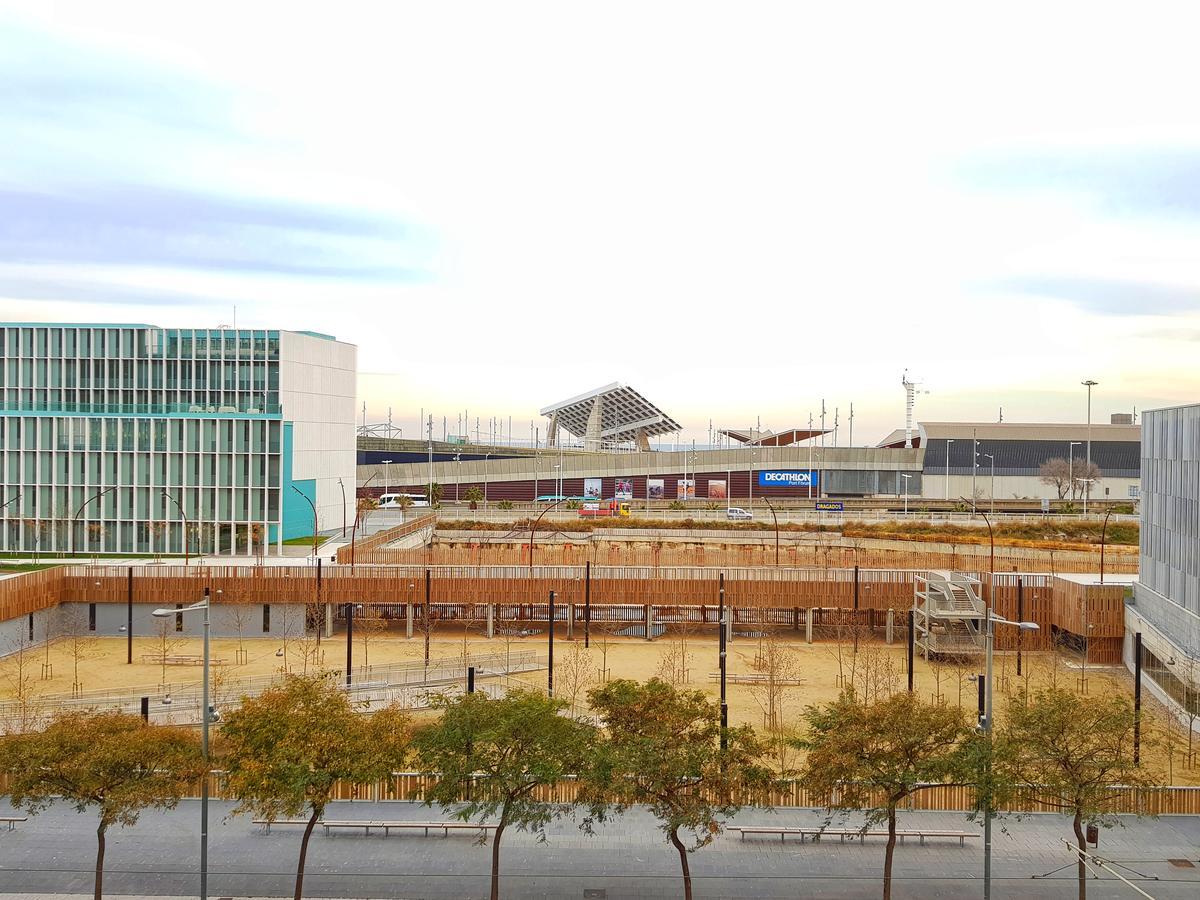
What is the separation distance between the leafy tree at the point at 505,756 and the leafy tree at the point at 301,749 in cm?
Result: 76

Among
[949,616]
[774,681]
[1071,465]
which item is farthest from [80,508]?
[1071,465]

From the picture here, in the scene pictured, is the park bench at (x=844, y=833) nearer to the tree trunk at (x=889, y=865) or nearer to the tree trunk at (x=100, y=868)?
the tree trunk at (x=889, y=865)

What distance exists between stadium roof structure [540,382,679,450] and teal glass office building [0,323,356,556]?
4025 cm

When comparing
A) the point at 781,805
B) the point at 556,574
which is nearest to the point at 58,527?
the point at 556,574

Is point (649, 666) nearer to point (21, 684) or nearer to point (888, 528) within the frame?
point (21, 684)

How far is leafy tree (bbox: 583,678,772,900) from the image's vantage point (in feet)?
50.9

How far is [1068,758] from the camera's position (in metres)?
16.4

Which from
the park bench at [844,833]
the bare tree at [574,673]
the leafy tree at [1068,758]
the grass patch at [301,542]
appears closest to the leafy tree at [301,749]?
the park bench at [844,833]

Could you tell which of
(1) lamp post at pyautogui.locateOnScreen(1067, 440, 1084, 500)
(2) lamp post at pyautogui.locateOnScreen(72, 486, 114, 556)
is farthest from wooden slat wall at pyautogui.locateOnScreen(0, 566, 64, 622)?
(1) lamp post at pyautogui.locateOnScreen(1067, 440, 1084, 500)

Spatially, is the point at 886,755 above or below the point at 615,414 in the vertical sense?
below

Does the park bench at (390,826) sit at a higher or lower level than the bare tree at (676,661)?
lower

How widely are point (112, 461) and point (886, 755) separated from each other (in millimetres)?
45375

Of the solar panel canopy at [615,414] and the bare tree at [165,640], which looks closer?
the bare tree at [165,640]

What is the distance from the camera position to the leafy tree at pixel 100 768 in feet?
50.8
